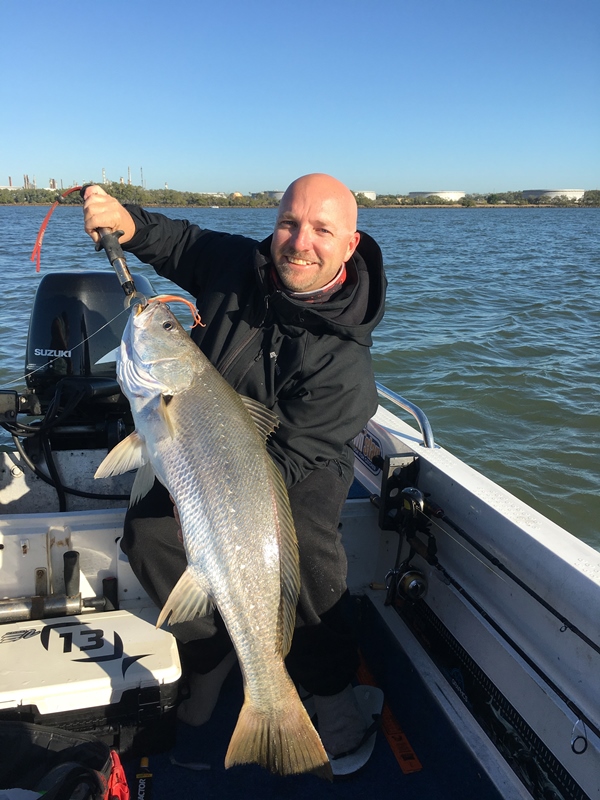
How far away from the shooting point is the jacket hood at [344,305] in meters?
2.83

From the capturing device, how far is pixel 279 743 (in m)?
2.10

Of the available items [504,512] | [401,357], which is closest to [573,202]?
[401,357]

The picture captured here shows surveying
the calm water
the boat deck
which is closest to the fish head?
the boat deck

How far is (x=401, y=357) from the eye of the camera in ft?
35.9

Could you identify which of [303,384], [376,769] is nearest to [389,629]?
[376,769]

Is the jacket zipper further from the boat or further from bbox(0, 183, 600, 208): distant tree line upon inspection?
bbox(0, 183, 600, 208): distant tree line

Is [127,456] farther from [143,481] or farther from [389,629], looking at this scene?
[389,629]

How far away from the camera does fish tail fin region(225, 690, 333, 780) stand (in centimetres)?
210

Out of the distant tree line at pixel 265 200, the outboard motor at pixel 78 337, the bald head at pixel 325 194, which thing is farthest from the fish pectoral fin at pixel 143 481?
the distant tree line at pixel 265 200

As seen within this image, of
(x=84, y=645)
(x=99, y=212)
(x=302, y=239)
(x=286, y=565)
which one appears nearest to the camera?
(x=286, y=565)

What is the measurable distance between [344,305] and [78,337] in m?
1.96

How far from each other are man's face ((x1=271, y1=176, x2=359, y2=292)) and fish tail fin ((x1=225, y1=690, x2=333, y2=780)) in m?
1.90

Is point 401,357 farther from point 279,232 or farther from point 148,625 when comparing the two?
point 148,625

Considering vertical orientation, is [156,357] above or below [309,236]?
below
